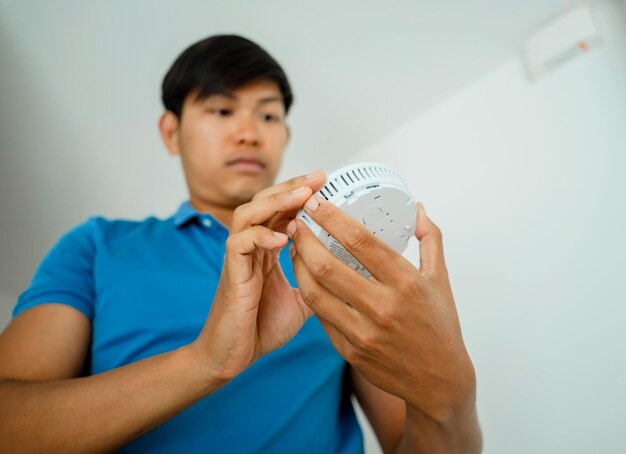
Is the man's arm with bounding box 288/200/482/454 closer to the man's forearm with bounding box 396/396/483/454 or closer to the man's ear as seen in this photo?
the man's forearm with bounding box 396/396/483/454

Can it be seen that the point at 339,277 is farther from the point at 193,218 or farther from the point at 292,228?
the point at 193,218

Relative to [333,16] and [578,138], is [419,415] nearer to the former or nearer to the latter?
[578,138]

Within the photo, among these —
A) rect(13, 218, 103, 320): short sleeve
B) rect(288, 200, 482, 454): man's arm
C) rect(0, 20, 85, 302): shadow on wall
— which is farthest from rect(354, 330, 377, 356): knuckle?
rect(0, 20, 85, 302): shadow on wall

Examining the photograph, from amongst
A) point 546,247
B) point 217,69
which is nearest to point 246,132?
point 217,69

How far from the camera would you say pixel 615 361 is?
2.59ft

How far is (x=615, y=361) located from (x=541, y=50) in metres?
0.70

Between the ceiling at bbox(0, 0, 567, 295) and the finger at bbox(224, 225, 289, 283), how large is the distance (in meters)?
0.77

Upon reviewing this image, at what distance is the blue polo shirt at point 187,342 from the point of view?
2.01 feet

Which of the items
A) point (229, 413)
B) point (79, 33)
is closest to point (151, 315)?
point (229, 413)

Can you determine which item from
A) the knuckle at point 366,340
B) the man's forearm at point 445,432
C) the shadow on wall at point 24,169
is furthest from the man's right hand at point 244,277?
the shadow on wall at point 24,169

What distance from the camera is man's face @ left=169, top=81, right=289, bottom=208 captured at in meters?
0.81

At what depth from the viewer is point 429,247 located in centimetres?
52

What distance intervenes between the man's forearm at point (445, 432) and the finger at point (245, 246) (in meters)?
0.27

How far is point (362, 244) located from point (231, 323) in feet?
0.54
